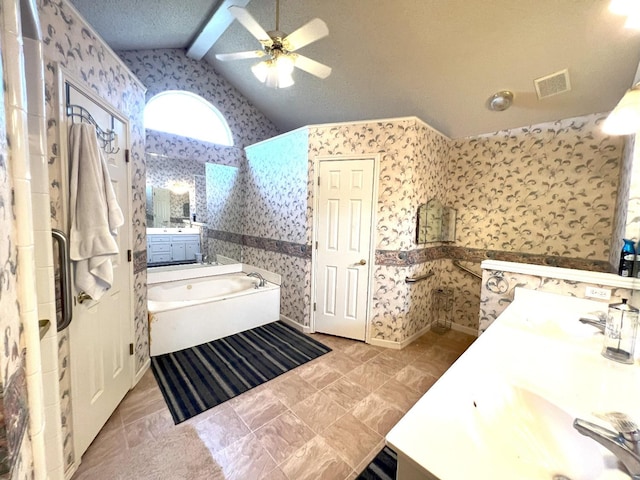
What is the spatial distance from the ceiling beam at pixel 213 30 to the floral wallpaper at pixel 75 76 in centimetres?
131

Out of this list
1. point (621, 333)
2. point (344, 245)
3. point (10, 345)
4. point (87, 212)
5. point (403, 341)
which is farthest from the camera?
point (344, 245)

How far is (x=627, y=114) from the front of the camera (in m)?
1.14

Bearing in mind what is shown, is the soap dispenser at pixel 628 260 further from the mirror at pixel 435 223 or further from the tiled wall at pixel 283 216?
the tiled wall at pixel 283 216

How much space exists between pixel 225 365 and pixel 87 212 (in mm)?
1708

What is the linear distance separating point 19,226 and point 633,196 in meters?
2.69

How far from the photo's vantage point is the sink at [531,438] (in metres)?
0.66

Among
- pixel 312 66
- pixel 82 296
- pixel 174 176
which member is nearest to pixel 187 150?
pixel 174 176

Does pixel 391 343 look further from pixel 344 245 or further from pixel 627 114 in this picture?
pixel 627 114

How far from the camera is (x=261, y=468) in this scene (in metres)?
1.45

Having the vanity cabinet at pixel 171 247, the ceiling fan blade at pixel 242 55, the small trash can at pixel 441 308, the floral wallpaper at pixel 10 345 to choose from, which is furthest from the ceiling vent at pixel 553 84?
the vanity cabinet at pixel 171 247

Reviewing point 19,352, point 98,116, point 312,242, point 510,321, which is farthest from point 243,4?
point 510,321

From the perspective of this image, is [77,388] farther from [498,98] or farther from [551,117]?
[551,117]

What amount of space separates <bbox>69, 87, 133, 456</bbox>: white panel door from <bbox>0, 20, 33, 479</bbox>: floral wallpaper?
1.14m

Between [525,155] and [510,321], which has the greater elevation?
[525,155]
